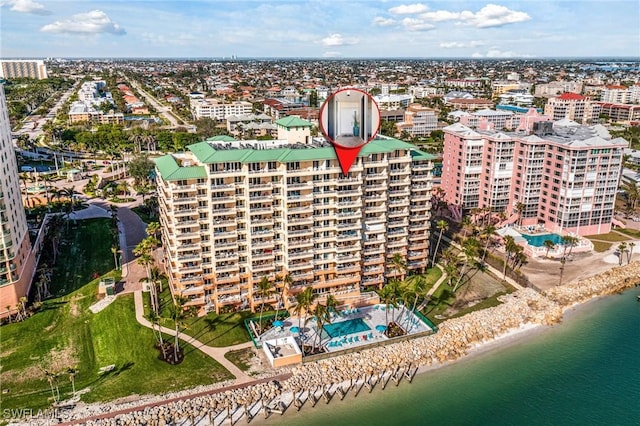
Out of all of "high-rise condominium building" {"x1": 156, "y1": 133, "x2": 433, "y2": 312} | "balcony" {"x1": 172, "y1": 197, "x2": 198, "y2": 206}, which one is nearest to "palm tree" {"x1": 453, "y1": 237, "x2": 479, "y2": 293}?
"high-rise condominium building" {"x1": 156, "y1": 133, "x2": 433, "y2": 312}

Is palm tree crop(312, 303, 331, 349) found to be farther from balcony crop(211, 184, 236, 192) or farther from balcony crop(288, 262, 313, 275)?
balcony crop(211, 184, 236, 192)

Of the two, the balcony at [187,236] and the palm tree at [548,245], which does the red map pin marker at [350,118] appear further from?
the palm tree at [548,245]

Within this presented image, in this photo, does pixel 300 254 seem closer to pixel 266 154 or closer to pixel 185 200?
pixel 266 154

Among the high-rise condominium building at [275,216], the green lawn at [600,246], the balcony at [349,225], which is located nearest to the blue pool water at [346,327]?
the high-rise condominium building at [275,216]

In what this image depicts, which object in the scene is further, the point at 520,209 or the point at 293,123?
the point at 520,209

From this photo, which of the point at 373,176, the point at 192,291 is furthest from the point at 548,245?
the point at 192,291

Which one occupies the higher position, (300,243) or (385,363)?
(300,243)
